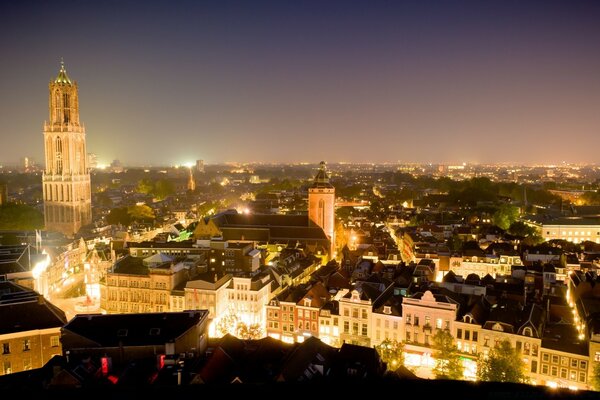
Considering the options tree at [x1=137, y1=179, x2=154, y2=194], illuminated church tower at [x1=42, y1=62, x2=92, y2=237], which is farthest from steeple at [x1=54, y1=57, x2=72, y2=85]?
tree at [x1=137, y1=179, x2=154, y2=194]

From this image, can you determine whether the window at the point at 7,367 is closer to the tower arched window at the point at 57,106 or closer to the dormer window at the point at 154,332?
the dormer window at the point at 154,332

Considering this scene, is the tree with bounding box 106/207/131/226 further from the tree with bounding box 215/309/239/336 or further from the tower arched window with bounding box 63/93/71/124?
the tree with bounding box 215/309/239/336

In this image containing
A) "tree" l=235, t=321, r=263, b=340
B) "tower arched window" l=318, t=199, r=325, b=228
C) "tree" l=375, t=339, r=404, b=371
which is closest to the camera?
"tree" l=375, t=339, r=404, b=371

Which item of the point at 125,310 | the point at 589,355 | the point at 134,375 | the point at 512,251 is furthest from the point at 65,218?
the point at 589,355

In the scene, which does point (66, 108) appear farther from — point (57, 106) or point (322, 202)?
point (322, 202)

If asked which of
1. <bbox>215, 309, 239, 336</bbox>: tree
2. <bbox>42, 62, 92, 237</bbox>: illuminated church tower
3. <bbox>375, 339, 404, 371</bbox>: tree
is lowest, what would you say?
<bbox>215, 309, 239, 336</bbox>: tree

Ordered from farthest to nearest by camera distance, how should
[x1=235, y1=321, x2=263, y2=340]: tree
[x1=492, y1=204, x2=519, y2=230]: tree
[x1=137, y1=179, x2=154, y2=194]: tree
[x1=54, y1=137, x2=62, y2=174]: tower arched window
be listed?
[x1=137, y1=179, x2=154, y2=194]: tree, [x1=492, y1=204, x2=519, y2=230]: tree, [x1=54, y1=137, x2=62, y2=174]: tower arched window, [x1=235, y1=321, x2=263, y2=340]: tree

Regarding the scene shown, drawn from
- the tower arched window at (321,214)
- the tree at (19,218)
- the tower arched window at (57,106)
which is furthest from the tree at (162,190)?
the tower arched window at (321,214)
